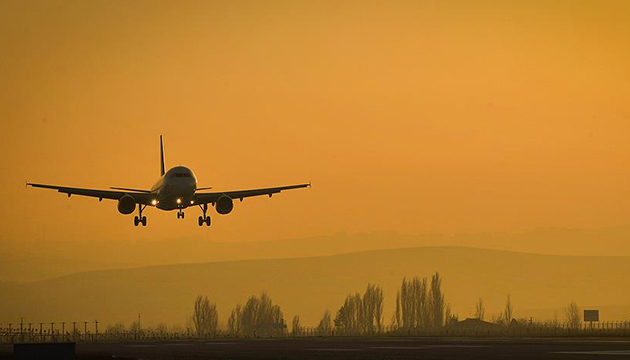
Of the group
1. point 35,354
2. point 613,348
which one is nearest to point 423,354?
point 613,348

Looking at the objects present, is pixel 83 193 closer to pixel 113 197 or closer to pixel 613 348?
pixel 113 197

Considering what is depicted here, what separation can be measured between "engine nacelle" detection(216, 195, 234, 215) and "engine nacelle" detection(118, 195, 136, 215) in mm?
9132

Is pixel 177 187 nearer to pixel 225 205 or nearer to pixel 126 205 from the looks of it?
pixel 225 205

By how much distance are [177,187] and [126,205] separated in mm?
10852

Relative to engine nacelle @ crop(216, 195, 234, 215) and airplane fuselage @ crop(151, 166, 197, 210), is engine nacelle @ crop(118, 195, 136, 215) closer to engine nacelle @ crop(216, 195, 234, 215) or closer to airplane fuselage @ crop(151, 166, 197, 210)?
airplane fuselage @ crop(151, 166, 197, 210)

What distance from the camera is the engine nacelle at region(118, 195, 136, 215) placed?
12000 centimetres

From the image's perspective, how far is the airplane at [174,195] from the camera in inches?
4414

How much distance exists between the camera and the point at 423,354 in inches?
3841

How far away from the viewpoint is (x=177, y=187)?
112 metres

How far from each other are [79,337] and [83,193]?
66568mm

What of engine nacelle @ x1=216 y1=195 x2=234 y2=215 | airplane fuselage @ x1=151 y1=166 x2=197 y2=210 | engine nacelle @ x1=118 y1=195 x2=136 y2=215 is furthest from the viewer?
engine nacelle @ x1=216 y1=195 x2=234 y2=215

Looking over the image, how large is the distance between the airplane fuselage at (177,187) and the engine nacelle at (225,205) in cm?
651

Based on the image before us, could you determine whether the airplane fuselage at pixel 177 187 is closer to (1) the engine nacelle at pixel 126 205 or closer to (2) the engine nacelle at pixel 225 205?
(1) the engine nacelle at pixel 126 205

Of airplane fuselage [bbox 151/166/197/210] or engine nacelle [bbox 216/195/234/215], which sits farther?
engine nacelle [bbox 216/195/234/215]
